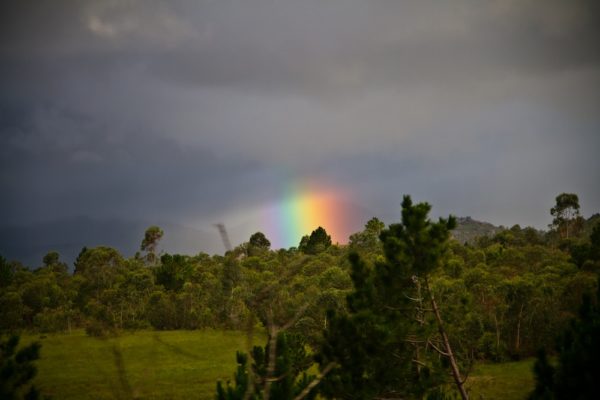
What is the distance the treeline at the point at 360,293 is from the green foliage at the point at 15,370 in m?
3.37

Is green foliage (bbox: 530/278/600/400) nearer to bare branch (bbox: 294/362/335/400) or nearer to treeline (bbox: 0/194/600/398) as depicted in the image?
treeline (bbox: 0/194/600/398)

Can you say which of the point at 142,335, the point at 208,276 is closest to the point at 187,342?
the point at 142,335

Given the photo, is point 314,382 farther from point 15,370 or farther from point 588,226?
point 588,226

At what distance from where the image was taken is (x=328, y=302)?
3922cm

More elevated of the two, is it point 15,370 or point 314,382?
point 314,382

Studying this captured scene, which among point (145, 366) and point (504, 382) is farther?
point (145, 366)

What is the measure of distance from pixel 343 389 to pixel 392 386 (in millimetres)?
1865

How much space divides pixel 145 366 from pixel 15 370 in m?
32.4

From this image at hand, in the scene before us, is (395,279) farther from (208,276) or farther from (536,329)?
(208,276)

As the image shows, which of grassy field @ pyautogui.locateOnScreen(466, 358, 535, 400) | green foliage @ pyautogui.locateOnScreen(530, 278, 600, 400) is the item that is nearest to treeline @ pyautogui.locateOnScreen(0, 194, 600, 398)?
grassy field @ pyautogui.locateOnScreen(466, 358, 535, 400)

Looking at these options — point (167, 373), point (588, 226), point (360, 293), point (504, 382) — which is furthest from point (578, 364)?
point (588, 226)

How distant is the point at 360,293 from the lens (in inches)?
543

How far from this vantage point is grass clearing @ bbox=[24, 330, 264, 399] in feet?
99.5

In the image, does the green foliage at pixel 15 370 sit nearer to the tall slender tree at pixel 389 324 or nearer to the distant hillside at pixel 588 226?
the tall slender tree at pixel 389 324
